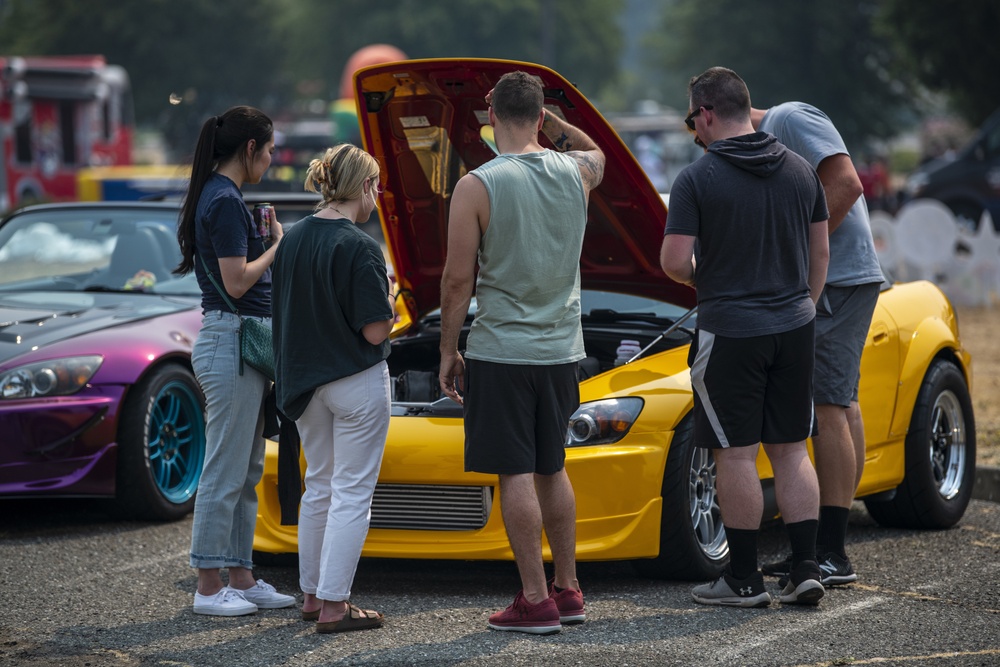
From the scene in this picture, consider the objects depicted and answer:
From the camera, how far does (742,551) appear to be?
4484mm

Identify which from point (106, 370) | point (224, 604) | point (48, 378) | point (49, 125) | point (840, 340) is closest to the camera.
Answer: point (224, 604)

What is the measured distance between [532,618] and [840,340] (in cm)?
163

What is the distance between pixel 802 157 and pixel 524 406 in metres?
1.41

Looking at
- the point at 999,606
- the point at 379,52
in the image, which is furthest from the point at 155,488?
the point at 379,52

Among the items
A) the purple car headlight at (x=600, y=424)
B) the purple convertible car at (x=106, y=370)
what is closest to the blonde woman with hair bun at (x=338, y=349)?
the purple car headlight at (x=600, y=424)

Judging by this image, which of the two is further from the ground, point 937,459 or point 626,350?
point 626,350

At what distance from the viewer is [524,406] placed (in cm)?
421

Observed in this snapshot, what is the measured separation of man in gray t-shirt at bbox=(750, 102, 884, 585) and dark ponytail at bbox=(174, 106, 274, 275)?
1.88 m

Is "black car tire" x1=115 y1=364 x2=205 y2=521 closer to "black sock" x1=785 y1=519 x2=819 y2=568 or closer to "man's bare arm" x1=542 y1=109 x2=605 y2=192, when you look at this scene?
"man's bare arm" x1=542 y1=109 x2=605 y2=192

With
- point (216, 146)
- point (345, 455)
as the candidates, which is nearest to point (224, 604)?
point (345, 455)

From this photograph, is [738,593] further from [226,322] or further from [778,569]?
[226,322]

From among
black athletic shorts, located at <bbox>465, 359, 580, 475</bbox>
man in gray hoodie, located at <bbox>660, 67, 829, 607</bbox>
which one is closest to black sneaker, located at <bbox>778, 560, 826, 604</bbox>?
man in gray hoodie, located at <bbox>660, 67, 829, 607</bbox>

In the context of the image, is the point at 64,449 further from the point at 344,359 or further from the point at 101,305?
the point at 344,359

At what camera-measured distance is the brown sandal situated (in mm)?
4270
